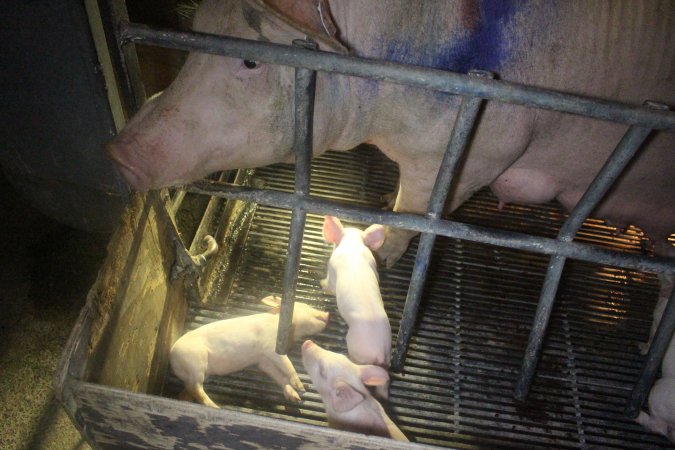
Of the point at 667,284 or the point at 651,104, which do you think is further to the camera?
the point at 667,284

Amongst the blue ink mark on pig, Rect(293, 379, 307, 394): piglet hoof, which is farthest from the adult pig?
Rect(293, 379, 307, 394): piglet hoof

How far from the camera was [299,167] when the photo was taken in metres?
1.77

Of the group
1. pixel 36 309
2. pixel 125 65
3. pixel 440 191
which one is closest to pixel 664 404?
pixel 440 191

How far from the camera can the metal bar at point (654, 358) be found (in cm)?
206

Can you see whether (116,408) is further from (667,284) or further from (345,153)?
(667,284)

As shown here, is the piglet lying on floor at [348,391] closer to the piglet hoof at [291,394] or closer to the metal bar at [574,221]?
the piglet hoof at [291,394]

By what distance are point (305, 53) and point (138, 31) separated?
1.68 feet

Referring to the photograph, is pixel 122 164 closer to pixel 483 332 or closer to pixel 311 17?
pixel 311 17

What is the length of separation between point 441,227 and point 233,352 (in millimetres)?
1171

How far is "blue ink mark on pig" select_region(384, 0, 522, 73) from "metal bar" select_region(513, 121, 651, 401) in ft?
2.46

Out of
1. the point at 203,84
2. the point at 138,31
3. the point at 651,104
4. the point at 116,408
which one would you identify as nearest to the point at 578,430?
the point at 651,104

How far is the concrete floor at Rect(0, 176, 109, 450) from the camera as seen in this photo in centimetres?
260

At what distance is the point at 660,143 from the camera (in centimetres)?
260

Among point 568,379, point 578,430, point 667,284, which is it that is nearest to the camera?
point 578,430
